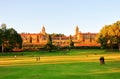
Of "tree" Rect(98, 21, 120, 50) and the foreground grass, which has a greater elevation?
"tree" Rect(98, 21, 120, 50)

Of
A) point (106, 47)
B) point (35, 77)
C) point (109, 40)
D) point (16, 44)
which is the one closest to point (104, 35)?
point (109, 40)

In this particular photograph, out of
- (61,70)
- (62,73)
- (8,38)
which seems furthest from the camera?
(8,38)

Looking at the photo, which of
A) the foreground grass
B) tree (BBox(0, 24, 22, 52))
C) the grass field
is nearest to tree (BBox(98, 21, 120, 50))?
tree (BBox(0, 24, 22, 52))

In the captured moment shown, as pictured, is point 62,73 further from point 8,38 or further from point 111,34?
point 111,34

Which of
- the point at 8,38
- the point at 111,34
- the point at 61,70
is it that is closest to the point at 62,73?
the point at 61,70

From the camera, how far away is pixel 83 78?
2516cm

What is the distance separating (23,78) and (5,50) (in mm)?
90409

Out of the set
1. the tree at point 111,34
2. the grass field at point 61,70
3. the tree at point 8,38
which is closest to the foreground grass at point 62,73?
the grass field at point 61,70

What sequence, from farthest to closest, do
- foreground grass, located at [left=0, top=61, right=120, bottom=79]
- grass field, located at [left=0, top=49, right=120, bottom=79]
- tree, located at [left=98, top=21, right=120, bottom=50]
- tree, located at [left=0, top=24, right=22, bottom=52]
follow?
1. tree, located at [left=98, top=21, right=120, bottom=50]
2. tree, located at [left=0, top=24, right=22, bottom=52]
3. grass field, located at [left=0, top=49, right=120, bottom=79]
4. foreground grass, located at [left=0, top=61, right=120, bottom=79]

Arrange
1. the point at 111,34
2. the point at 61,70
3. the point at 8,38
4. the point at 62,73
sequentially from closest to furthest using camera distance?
the point at 62,73 < the point at 61,70 < the point at 8,38 < the point at 111,34

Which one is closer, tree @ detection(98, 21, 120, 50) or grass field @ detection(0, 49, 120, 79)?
grass field @ detection(0, 49, 120, 79)

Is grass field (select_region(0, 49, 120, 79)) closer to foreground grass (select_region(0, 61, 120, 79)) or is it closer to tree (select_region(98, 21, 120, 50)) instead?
foreground grass (select_region(0, 61, 120, 79))

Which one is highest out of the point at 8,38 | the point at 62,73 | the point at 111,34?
the point at 111,34

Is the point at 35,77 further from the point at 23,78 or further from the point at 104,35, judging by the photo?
the point at 104,35
